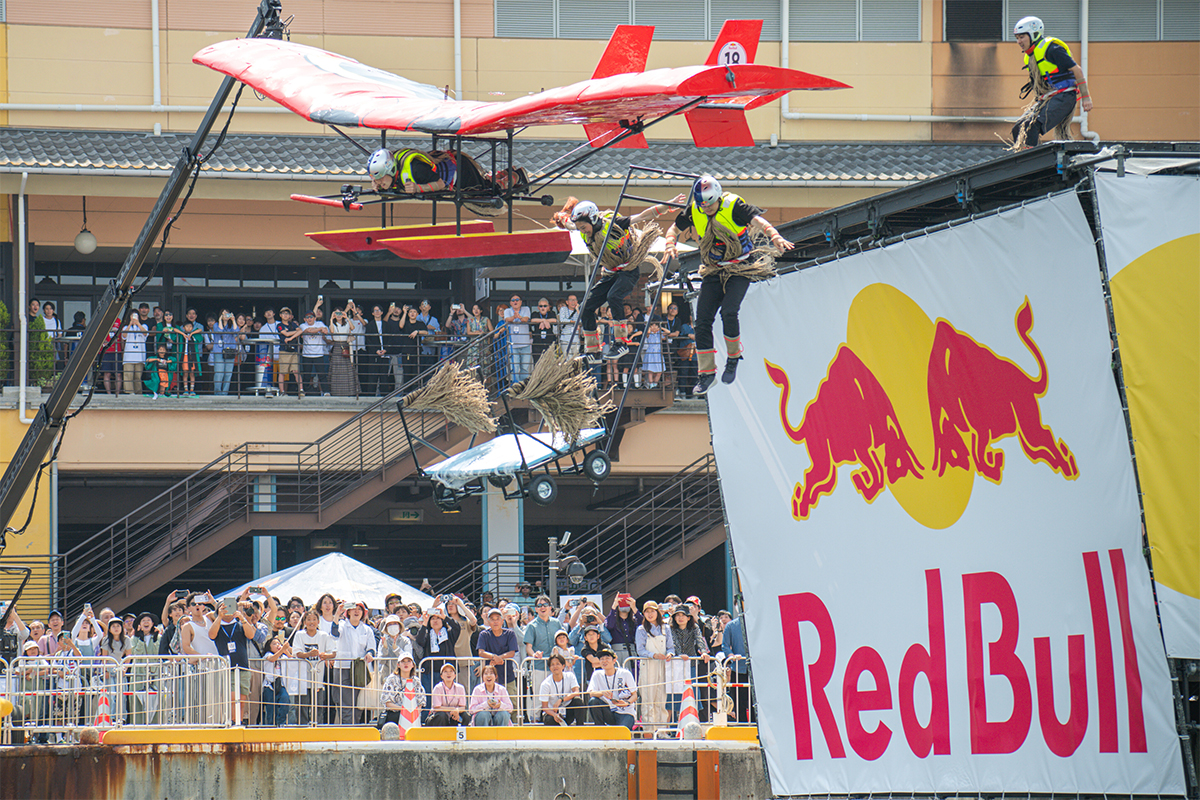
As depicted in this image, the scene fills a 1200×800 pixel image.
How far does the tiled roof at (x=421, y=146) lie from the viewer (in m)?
25.1

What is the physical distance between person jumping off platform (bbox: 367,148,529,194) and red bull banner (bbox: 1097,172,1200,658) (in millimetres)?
5897

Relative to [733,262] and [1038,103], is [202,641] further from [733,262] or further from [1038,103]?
[1038,103]

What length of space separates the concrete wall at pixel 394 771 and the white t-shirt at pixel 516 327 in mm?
8934

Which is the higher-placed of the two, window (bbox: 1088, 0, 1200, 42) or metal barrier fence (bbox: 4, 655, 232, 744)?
window (bbox: 1088, 0, 1200, 42)

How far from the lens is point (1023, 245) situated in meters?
11.7

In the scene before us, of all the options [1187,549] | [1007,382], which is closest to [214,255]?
[1007,382]

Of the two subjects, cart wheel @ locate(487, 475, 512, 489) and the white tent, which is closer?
cart wheel @ locate(487, 475, 512, 489)

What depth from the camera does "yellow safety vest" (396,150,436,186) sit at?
1430 cm

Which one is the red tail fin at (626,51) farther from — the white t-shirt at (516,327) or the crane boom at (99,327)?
the white t-shirt at (516,327)

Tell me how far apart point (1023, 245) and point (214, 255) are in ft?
64.2

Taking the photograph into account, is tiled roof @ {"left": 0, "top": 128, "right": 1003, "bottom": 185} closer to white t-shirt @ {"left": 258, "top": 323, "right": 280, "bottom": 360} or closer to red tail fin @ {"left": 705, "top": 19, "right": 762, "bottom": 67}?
white t-shirt @ {"left": 258, "top": 323, "right": 280, "bottom": 360}

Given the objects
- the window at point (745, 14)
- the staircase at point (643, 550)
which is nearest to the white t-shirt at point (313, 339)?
the staircase at point (643, 550)

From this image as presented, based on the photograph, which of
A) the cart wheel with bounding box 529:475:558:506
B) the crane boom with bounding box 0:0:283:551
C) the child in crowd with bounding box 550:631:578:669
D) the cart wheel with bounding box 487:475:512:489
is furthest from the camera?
the cart wheel with bounding box 487:475:512:489

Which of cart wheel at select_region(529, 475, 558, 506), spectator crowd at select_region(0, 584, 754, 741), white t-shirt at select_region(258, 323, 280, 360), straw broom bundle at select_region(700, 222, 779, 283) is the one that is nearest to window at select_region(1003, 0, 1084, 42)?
white t-shirt at select_region(258, 323, 280, 360)
